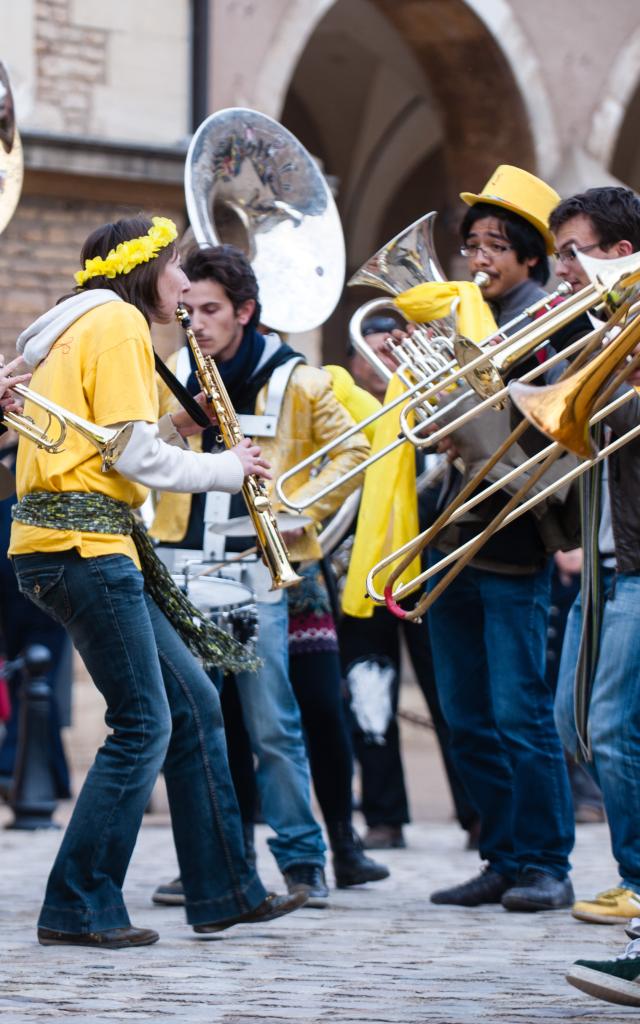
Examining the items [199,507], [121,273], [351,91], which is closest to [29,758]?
[199,507]

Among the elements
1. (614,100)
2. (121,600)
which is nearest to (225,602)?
(121,600)

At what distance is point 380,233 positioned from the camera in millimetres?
19906

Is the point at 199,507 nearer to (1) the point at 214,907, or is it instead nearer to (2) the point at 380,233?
(1) the point at 214,907

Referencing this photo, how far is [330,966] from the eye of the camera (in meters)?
4.58

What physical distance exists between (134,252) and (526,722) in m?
1.78

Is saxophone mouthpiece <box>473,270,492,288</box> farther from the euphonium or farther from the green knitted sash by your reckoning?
the green knitted sash

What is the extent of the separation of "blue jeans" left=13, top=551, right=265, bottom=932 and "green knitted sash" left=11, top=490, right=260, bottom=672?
0.07 meters

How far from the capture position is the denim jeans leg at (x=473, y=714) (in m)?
5.88

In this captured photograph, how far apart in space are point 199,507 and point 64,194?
275 inches

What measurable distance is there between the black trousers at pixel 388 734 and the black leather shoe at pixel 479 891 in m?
1.90

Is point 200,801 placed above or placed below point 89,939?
above

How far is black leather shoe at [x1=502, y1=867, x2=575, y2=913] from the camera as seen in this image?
5.66 meters

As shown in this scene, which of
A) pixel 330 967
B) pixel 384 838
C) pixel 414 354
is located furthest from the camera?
pixel 384 838

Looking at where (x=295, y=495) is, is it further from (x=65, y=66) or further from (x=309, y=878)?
(x=65, y=66)
